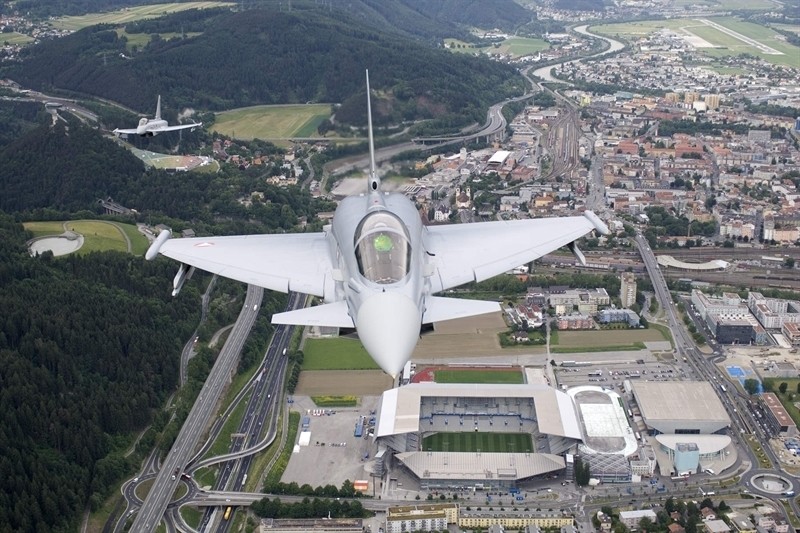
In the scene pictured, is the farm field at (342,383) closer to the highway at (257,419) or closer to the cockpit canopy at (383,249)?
the highway at (257,419)

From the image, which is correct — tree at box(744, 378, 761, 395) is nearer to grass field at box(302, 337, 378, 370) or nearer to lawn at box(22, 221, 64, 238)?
grass field at box(302, 337, 378, 370)

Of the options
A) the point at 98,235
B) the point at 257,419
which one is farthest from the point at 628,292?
the point at 98,235

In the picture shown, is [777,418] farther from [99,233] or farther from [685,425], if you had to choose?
[99,233]

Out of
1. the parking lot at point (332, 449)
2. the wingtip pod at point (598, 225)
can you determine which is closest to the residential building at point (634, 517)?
the parking lot at point (332, 449)

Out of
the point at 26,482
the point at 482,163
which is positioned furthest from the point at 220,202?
the point at 26,482

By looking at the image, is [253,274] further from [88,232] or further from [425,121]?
[425,121]

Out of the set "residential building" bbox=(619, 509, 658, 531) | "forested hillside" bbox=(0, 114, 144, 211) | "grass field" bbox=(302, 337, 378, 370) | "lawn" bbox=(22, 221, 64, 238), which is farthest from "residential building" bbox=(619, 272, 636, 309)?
"forested hillside" bbox=(0, 114, 144, 211)
